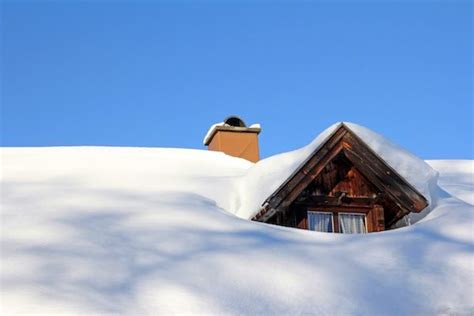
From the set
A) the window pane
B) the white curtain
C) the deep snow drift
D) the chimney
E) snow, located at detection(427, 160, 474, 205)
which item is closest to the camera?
the deep snow drift

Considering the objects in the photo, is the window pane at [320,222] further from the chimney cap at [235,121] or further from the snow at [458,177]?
the chimney cap at [235,121]

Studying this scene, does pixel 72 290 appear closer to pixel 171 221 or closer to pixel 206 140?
pixel 171 221

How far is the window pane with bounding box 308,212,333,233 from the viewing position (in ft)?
29.8

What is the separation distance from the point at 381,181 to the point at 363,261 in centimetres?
188

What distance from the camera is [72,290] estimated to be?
5840mm

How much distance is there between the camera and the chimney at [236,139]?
1309cm

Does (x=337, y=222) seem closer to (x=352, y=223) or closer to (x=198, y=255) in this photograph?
(x=352, y=223)

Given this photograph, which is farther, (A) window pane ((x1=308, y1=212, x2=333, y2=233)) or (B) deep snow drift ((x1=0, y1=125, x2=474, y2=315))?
(A) window pane ((x1=308, y1=212, x2=333, y2=233))

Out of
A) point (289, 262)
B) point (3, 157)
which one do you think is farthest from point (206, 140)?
point (289, 262)

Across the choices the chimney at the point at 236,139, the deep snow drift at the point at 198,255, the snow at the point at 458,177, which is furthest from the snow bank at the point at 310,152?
the chimney at the point at 236,139

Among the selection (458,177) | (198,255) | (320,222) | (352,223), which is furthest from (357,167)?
(458,177)

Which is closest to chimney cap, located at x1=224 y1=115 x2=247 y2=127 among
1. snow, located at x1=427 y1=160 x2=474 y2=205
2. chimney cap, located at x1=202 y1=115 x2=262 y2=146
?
chimney cap, located at x1=202 y1=115 x2=262 y2=146

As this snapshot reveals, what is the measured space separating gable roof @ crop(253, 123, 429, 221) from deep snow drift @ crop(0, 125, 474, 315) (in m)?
0.26

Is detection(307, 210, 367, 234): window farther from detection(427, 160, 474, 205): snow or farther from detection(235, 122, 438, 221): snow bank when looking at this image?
detection(427, 160, 474, 205): snow
